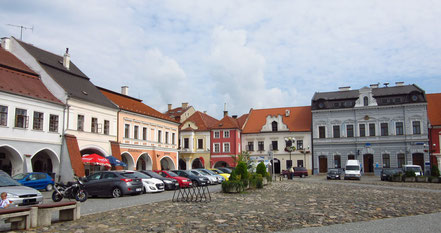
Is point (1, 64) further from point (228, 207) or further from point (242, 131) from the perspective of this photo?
point (242, 131)

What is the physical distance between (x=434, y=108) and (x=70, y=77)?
157 feet

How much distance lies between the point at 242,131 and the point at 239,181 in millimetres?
41982

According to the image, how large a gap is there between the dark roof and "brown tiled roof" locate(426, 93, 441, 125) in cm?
4176

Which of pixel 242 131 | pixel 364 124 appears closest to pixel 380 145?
pixel 364 124

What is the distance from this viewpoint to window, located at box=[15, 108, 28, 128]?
93.7 feet

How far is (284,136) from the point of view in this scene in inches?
2422

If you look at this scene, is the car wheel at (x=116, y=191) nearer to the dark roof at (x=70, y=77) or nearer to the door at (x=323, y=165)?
the dark roof at (x=70, y=77)

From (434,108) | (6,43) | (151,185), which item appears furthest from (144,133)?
(434,108)

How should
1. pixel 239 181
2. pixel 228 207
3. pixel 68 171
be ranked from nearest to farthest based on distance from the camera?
pixel 228 207 < pixel 239 181 < pixel 68 171

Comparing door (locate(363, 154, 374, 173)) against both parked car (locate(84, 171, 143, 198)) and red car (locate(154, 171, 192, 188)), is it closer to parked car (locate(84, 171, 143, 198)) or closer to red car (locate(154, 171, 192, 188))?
red car (locate(154, 171, 192, 188))

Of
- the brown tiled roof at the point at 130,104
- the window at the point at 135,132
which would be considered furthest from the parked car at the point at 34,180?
the window at the point at 135,132

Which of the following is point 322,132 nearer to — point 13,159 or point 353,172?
point 353,172

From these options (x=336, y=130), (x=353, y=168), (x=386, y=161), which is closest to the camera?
(x=353, y=168)

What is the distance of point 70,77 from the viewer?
119 ft
